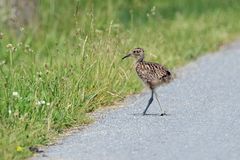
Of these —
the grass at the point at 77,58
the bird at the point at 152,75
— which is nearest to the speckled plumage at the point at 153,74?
the bird at the point at 152,75

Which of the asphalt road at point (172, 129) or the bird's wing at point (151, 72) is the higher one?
the bird's wing at point (151, 72)

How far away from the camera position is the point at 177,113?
11312 mm

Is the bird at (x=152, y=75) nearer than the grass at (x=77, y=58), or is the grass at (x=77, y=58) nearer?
the grass at (x=77, y=58)

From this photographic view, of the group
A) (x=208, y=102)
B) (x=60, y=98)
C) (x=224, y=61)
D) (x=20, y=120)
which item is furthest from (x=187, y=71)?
(x=20, y=120)

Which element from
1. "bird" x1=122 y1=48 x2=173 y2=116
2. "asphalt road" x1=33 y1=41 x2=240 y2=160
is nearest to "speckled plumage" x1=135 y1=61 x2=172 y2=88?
"bird" x1=122 y1=48 x2=173 y2=116

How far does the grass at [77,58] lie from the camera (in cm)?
1012

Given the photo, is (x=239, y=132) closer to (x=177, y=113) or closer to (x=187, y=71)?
(x=177, y=113)

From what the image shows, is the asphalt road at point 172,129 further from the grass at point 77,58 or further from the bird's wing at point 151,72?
the bird's wing at point 151,72

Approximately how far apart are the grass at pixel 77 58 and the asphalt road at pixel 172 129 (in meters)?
0.26

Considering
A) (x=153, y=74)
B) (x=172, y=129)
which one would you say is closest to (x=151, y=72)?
(x=153, y=74)

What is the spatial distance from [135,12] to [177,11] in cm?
85

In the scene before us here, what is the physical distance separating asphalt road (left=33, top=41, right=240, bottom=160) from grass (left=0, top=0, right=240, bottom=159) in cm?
26

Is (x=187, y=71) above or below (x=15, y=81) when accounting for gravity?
below

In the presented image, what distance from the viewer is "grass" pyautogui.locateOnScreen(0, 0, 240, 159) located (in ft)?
33.2
